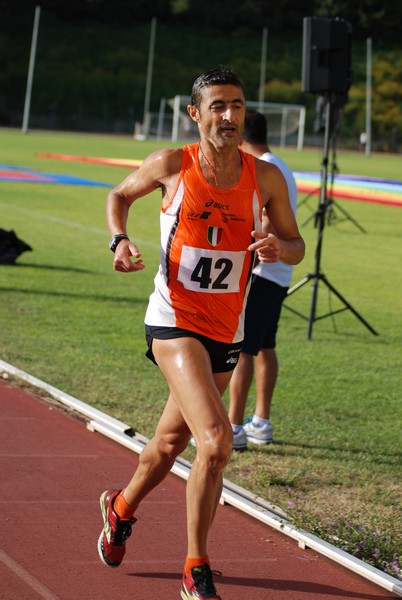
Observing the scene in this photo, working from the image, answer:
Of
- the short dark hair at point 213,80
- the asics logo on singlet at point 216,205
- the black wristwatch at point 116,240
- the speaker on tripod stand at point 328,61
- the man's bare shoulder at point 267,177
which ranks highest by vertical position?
the speaker on tripod stand at point 328,61

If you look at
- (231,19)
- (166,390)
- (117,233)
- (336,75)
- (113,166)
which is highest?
(231,19)

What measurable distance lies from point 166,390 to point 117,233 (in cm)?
392

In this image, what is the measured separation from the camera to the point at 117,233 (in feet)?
16.0

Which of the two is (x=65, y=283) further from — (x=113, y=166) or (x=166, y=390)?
(x=113, y=166)

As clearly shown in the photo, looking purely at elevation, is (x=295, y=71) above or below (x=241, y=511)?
above

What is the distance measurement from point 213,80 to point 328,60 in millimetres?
5666

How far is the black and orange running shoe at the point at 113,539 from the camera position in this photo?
191 inches

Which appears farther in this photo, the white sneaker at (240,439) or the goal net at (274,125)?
the goal net at (274,125)

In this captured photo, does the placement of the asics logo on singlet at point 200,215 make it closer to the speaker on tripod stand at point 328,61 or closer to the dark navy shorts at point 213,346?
the dark navy shorts at point 213,346

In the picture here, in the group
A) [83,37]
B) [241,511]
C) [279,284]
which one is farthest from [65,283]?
[83,37]

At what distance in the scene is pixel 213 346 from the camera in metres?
4.73

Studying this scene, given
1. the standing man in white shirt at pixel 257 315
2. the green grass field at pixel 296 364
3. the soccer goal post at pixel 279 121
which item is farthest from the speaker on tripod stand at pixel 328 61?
the soccer goal post at pixel 279 121

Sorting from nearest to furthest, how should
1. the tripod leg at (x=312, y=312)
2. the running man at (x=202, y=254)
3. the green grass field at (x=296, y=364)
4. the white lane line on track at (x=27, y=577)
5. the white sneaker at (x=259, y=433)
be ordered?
the white lane line on track at (x=27, y=577) < the running man at (x=202, y=254) < the green grass field at (x=296, y=364) < the white sneaker at (x=259, y=433) < the tripod leg at (x=312, y=312)

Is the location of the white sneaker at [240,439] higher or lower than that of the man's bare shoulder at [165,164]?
lower
